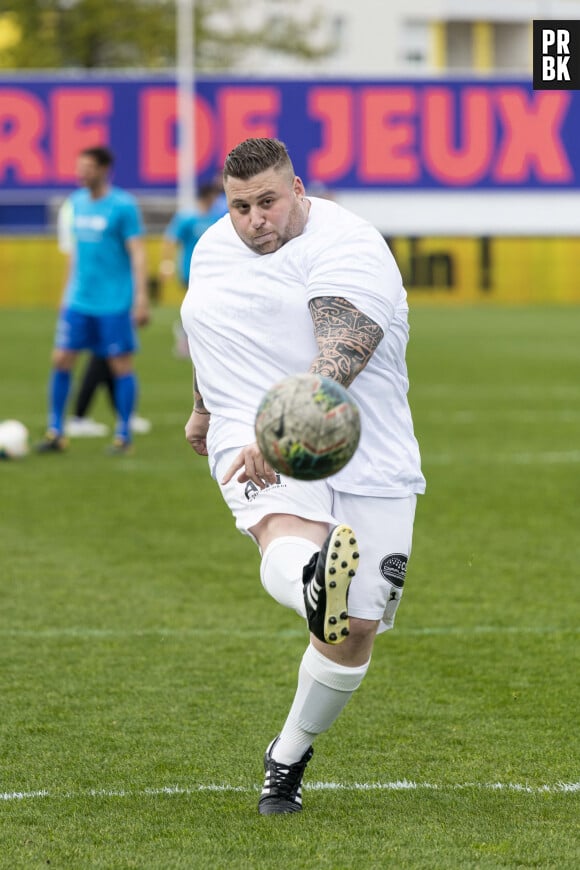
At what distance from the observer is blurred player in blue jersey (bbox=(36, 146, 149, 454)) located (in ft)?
39.5

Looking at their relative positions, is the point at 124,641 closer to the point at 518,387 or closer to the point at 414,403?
Result: the point at 414,403

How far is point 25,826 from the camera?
4.37 m

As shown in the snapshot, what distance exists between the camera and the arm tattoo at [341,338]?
164 inches

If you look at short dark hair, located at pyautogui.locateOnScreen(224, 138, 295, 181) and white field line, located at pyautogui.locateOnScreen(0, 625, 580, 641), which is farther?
white field line, located at pyautogui.locateOnScreen(0, 625, 580, 641)

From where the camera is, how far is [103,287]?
12.1 metres

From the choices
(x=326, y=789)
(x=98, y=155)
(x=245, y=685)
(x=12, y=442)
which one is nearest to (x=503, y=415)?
(x=12, y=442)

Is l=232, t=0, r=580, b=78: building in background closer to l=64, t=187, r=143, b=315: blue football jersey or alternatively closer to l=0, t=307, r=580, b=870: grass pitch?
l=64, t=187, r=143, b=315: blue football jersey

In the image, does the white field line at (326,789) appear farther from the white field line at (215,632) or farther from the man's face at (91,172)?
the man's face at (91,172)

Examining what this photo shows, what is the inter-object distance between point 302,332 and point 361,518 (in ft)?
1.84

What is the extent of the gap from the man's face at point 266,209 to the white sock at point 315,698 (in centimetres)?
119

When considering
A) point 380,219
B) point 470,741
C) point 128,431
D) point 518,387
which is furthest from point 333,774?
point 380,219

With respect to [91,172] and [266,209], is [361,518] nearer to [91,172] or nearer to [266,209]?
[266,209]

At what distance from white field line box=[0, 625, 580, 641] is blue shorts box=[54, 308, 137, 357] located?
5442 millimetres

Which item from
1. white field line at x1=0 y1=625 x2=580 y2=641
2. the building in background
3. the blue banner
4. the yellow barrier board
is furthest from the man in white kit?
the building in background
